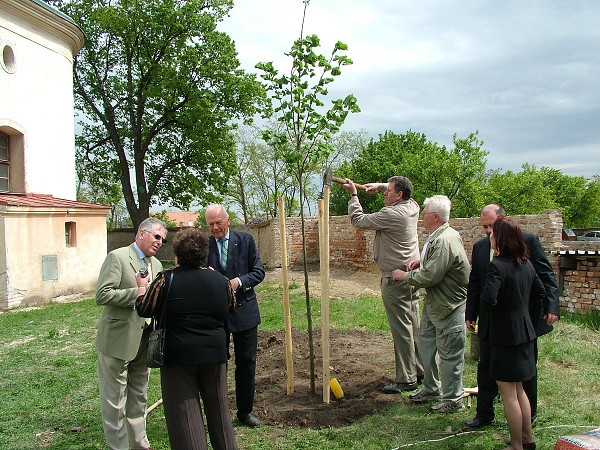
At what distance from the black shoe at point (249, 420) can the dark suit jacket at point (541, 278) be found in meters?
2.12

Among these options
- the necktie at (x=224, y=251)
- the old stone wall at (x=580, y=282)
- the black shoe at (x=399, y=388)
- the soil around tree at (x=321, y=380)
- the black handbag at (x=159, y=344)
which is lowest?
the soil around tree at (x=321, y=380)

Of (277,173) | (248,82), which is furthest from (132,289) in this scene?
(277,173)

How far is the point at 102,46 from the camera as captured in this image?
27.4 m

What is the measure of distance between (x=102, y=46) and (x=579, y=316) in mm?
26020

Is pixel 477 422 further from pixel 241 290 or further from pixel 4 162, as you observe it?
pixel 4 162

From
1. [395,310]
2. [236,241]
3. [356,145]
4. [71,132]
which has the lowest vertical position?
[395,310]

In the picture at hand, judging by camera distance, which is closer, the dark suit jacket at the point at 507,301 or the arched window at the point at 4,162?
the dark suit jacket at the point at 507,301

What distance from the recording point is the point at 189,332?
11.3 feet

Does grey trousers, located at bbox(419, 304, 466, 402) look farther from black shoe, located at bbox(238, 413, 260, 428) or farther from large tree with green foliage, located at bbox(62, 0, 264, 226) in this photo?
large tree with green foliage, located at bbox(62, 0, 264, 226)

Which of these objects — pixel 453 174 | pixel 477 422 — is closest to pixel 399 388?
pixel 477 422

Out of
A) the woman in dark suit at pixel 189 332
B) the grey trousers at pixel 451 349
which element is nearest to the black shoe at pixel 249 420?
the woman in dark suit at pixel 189 332

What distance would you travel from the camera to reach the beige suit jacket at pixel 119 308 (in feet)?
13.0

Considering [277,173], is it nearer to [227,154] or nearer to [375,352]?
[227,154]

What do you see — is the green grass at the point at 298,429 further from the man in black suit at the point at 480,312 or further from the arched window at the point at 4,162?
the arched window at the point at 4,162
